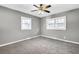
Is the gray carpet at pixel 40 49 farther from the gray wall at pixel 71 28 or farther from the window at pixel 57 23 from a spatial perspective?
the window at pixel 57 23

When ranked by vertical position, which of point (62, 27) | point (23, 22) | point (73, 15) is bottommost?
point (62, 27)

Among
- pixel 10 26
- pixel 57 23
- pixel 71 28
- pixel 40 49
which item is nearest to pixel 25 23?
pixel 10 26

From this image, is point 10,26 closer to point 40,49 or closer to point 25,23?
point 25,23

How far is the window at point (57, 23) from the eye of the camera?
A: 16.6 ft

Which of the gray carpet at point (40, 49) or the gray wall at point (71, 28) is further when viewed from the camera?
the gray wall at point (71, 28)

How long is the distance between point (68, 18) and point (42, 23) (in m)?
3.34

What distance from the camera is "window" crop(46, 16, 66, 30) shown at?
5062mm

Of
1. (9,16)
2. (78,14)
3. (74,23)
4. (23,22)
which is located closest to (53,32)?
(74,23)

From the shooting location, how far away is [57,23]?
562 centimetres

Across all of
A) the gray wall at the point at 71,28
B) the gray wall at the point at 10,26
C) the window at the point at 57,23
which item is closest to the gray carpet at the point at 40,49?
the gray wall at the point at 10,26

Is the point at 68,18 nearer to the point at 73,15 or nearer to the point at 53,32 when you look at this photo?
the point at 73,15

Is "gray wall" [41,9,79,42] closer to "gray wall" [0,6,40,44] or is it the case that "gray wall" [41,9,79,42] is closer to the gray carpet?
the gray carpet

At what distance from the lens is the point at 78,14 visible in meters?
4.01

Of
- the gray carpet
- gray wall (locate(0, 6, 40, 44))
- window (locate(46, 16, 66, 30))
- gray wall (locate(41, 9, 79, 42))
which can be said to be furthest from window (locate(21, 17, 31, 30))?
gray wall (locate(41, 9, 79, 42))
